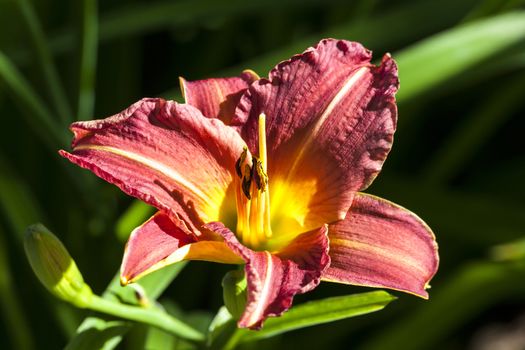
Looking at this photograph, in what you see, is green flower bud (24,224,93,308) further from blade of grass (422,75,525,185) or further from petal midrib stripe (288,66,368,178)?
blade of grass (422,75,525,185)

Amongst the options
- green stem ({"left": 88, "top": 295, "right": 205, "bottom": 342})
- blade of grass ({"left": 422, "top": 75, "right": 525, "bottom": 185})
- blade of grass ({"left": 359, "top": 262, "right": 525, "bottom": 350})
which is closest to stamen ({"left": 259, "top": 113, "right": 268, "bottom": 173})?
green stem ({"left": 88, "top": 295, "right": 205, "bottom": 342})

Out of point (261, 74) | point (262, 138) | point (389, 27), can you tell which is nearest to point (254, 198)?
point (262, 138)

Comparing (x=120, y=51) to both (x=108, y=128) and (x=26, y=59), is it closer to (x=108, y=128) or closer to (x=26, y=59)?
(x=26, y=59)

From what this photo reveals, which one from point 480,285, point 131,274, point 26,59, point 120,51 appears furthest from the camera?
point 120,51

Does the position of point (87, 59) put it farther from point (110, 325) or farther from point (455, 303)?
point (455, 303)

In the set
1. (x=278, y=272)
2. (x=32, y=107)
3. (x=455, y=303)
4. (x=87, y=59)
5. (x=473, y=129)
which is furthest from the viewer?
(x=473, y=129)

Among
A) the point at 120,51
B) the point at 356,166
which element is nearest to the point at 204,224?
the point at 356,166
